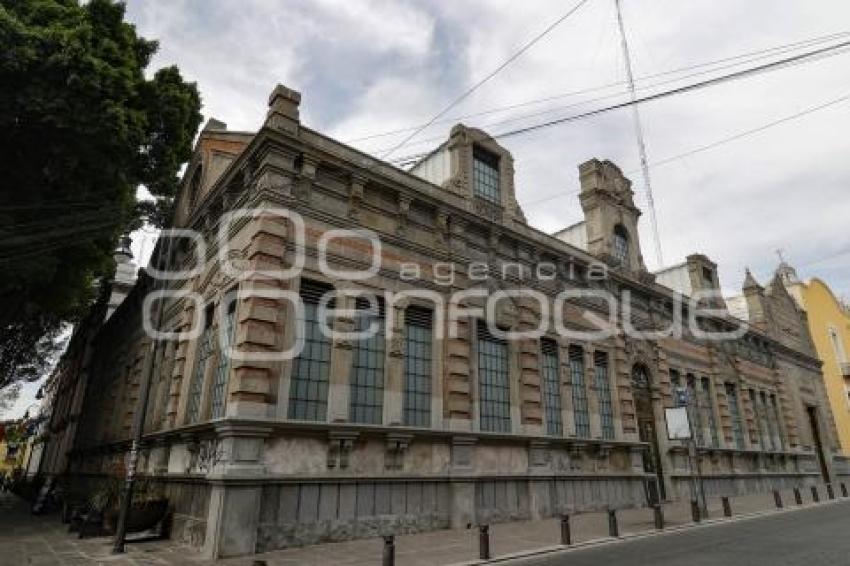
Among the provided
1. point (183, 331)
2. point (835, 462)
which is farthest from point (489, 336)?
point (835, 462)

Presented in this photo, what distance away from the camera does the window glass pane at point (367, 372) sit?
1186 cm

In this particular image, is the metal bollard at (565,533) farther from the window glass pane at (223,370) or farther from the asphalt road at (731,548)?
the window glass pane at (223,370)

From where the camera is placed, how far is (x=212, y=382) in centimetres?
1210

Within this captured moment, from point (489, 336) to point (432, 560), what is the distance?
7309 mm

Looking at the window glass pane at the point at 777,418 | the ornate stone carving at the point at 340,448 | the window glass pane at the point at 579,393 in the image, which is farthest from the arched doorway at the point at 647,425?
the window glass pane at the point at 777,418

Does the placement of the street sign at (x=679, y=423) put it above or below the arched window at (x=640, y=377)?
below

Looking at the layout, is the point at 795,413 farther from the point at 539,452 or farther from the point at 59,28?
the point at 59,28

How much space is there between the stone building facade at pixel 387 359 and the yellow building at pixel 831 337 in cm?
1846

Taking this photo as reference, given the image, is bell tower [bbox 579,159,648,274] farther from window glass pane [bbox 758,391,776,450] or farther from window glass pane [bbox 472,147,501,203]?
window glass pane [bbox 758,391,776,450]

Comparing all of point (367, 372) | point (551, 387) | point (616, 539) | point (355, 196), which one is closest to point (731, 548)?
point (616, 539)

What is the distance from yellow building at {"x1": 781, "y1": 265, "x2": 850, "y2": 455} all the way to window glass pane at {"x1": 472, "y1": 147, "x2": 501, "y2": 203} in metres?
30.8

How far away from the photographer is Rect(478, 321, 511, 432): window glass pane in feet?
47.0

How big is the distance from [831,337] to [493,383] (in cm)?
3564

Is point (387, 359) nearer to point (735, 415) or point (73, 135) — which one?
point (73, 135)
